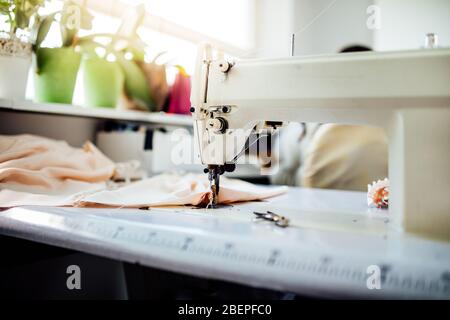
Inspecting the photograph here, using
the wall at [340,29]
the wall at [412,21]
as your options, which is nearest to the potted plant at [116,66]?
the wall at [340,29]

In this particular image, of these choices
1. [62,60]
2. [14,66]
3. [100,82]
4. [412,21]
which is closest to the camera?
[14,66]

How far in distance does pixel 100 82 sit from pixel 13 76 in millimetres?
349

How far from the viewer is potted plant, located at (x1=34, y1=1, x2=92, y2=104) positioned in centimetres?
122

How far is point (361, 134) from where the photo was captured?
166cm

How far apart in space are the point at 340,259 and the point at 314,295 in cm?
6

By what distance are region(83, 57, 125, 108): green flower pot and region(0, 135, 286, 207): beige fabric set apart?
0.90ft

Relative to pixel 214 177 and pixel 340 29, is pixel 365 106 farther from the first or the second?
pixel 340 29

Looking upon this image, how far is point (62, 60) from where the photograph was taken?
1.25m

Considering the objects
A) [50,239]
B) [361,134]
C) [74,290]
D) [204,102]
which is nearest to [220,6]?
[361,134]

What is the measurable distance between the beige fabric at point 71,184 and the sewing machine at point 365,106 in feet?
0.40

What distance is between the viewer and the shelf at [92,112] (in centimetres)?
113

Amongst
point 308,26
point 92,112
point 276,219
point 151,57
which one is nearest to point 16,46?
point 92,112

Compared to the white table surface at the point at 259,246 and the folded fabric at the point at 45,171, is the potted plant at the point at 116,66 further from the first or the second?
the white table surface at the point at 259,246

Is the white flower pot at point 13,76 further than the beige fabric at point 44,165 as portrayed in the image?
Yes
